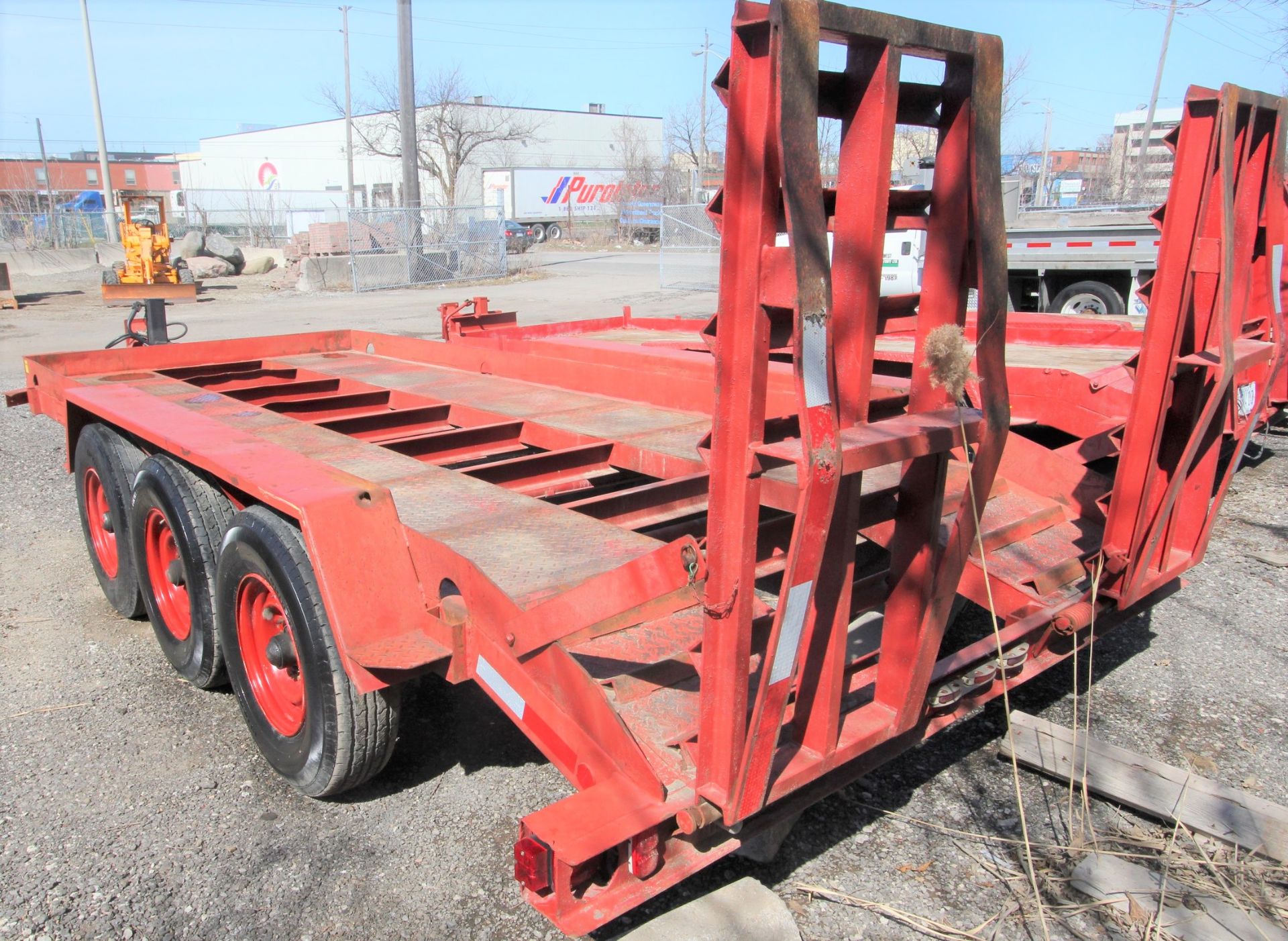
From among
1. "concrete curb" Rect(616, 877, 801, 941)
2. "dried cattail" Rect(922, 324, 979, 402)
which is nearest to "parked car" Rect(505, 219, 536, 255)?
"concrete curb" Rect(616, 877, 801, 941)

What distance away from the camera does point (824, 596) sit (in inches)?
88.0

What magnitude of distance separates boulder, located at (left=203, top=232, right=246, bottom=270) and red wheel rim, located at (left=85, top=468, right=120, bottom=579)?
2716cm

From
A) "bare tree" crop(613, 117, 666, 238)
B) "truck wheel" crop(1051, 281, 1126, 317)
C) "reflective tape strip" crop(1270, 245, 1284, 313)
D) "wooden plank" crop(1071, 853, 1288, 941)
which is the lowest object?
"wooden plank" crop(1071, 853, 1288, 941)

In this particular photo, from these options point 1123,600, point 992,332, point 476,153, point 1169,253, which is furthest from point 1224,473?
point 476,153

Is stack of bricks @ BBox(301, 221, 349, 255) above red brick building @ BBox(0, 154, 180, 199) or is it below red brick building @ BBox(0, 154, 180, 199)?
below

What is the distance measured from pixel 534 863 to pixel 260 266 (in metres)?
31.1

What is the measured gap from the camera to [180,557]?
153 inches

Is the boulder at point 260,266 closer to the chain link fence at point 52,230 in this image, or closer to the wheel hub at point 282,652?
the chain link fence at point 52,230

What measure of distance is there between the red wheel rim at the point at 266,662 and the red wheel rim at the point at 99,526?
195 cm

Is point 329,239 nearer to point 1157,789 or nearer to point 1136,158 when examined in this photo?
point 1157,789

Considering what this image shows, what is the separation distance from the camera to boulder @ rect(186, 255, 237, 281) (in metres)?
28.3

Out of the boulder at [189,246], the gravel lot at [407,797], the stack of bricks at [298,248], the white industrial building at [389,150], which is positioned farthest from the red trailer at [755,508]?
the white industrial building at [389,150]

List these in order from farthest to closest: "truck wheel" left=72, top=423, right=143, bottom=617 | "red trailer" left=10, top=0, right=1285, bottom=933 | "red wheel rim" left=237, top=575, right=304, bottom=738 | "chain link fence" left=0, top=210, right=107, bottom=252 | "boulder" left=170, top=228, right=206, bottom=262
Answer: "chain link fence" left=0, top=210, right=107, bottom=252 < "boulder" left=170, top=228, right=206, bottom=262 < "truck wheel" left=72, top=423, right=143, bottom=617 < "red wheel rim" left=237, top=575, right=304, bottom=738 < "red trailer" left=10, top=0, right=1285, bottom=933

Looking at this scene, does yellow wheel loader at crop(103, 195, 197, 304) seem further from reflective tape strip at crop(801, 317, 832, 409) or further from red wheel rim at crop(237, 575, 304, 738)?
reflective tape strip at crop(801, 317, 832, 409)
